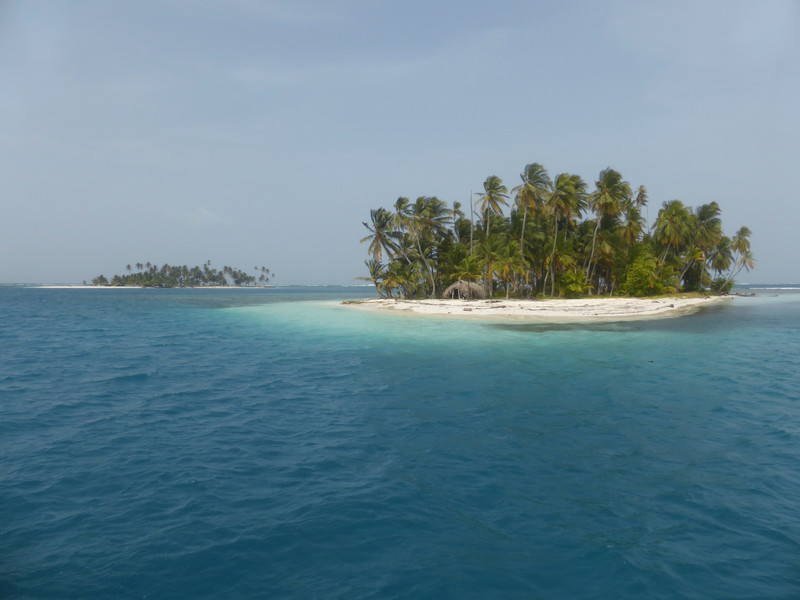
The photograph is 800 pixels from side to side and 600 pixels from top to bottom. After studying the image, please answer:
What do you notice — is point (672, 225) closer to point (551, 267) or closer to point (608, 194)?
point (608, 194)

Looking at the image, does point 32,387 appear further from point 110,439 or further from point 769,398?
point 769,398

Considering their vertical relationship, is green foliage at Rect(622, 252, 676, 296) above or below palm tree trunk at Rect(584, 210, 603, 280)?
below

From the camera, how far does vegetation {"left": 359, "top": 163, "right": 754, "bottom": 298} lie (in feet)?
175

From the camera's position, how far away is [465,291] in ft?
192

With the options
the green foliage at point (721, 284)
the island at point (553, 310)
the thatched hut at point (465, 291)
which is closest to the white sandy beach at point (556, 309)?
the island at point (553, 310)

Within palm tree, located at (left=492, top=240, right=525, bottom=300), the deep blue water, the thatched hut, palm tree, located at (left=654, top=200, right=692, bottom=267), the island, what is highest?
palm tree, located at (left=654, top=200, right=692, bottom=267)

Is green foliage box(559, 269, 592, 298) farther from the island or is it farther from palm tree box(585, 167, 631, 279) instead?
the island

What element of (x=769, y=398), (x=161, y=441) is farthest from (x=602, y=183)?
(x=161, y=441)

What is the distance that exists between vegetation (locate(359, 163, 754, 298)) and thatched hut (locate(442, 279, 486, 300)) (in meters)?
1.01

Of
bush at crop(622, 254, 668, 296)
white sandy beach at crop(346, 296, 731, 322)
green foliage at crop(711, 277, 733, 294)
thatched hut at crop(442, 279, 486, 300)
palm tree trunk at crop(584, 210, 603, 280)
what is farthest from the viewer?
green foliage at crop(711, 277, 733, 294)

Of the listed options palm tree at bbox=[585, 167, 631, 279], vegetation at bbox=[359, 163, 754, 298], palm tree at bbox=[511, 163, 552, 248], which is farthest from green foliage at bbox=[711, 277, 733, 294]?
palm tree at bbox=[511, 163, 552, 248]

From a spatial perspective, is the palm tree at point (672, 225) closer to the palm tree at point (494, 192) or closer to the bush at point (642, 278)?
the bush at point (642, 278)

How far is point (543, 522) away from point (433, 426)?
433 cm

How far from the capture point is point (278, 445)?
29.6 feet
